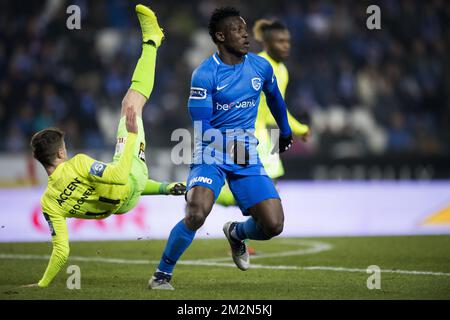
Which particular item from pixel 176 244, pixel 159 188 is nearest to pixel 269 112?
pixel 159 188

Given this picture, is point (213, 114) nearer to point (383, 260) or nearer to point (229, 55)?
point (229, 55)

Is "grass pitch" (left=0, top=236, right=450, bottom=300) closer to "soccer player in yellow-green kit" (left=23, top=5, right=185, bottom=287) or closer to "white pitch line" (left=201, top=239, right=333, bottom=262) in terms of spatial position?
"white pitch line" (left=201, top=239, right=333, bottom=262)

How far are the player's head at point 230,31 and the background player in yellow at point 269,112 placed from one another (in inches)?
103

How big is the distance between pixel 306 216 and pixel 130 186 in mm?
5449

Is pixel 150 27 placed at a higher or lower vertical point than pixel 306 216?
higher

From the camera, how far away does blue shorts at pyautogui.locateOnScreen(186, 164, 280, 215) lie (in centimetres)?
671

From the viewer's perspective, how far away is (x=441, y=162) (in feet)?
51.9

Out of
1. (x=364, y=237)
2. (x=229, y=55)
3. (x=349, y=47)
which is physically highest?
(x=349, y=47)

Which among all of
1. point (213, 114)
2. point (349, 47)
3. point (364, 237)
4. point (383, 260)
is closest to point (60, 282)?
point (213, 114)

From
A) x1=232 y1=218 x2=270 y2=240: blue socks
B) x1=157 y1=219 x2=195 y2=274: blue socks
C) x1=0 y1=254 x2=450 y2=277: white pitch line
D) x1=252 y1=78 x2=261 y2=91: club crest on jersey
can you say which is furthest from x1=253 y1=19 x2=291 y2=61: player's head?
x1=157 y1=219 x2=195 y2=274: blue socks

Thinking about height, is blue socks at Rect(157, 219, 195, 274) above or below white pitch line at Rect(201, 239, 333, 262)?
above

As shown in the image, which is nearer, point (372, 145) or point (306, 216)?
point (306, 216)

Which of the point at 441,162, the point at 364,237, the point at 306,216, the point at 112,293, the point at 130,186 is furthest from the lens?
the point at 441,162

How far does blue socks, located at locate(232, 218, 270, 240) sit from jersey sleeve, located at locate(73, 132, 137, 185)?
41.7 inches
